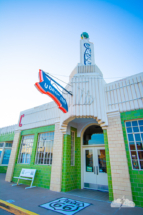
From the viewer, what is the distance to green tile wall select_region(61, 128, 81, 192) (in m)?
7.18

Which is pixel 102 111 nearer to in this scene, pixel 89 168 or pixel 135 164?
pixel 135 164

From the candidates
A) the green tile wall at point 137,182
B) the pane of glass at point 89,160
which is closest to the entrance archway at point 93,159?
the pane of glass at point 89,160

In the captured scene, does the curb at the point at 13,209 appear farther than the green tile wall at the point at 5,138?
No

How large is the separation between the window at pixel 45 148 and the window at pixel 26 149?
0.98m

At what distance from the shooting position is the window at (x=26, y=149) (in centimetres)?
990

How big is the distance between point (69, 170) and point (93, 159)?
5.38 ft

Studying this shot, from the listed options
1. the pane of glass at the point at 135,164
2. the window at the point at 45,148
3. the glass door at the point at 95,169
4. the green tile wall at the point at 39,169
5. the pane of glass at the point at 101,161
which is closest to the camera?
the pane of glass at the point at 135,164

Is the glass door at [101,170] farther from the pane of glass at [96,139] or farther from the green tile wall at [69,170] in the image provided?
the green tile wall at [69,170]

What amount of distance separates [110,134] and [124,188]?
2.29 metres

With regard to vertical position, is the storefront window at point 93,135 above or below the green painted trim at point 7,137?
below

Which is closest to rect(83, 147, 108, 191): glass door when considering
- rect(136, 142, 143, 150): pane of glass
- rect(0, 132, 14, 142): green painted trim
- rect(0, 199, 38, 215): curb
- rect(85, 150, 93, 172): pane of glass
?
rect(85, 150, 93, 172): pane of glass

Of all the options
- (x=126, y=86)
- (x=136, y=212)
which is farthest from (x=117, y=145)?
(x=126, y=86)

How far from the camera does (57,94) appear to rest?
6.29 metres

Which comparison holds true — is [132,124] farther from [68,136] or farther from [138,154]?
[68,136]
